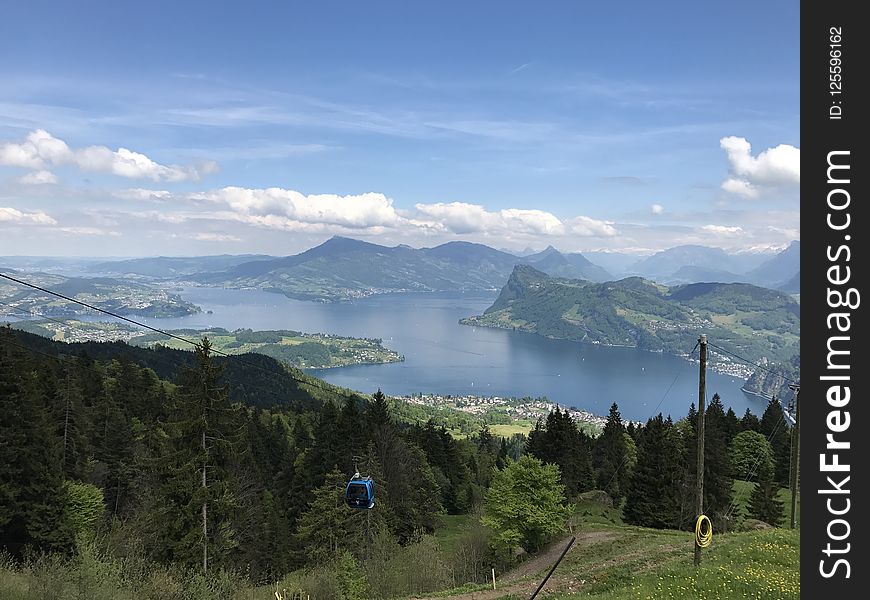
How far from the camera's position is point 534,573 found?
24.8 metres

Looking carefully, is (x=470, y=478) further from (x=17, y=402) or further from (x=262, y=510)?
(x=17, y=402)

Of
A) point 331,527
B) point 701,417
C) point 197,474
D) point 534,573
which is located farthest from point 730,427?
point 197,474

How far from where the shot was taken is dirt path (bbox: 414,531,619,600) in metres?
17.6

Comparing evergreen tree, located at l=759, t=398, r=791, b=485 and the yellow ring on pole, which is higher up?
the yellow ring on pole

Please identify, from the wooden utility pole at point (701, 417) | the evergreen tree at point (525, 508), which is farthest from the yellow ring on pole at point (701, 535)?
the evergreen tree at point (525, 508)

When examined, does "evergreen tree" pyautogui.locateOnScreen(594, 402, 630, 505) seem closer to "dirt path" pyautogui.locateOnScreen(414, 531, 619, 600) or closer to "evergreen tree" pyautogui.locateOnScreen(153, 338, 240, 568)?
"dirt path" pyautogui.locateOnScreen(414, 531, 619, 600)

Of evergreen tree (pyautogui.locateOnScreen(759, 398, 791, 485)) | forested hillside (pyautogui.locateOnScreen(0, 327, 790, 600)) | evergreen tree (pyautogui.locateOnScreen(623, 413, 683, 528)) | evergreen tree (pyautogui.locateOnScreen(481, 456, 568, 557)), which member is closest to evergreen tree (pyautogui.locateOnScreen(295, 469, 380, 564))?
forested hillside (pyautogui.locateOnScreen(0, 327, 790, 600))

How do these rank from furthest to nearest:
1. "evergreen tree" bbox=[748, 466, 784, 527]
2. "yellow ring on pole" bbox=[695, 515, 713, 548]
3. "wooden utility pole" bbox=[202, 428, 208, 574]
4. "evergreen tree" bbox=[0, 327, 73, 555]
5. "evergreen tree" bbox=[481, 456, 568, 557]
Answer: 1. "evergreen tree" bbox=[748, 466, 784, 527]
2. "evergreen tree" bbox=[481, 456, 568, 557]
3. "evergreen tree" bbox=[0, 327, 73, 555]
4. "wooden utility pole" bbox=[202, 428, 208, 574]
5. "yellow ring on pole" bbox=[695, 515, 713, 548]

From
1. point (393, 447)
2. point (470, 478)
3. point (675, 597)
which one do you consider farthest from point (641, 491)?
point (470, 478)

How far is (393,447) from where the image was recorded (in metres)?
42.5

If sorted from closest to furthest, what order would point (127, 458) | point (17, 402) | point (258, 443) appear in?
1. point (17, 402)
2. point (127, 458)
3. point (258, 443)

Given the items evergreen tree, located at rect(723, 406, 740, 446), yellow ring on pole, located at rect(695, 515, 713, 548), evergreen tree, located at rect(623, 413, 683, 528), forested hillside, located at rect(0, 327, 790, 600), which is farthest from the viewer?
evergreen tree, located at rect(723, 406, 740, 446)
